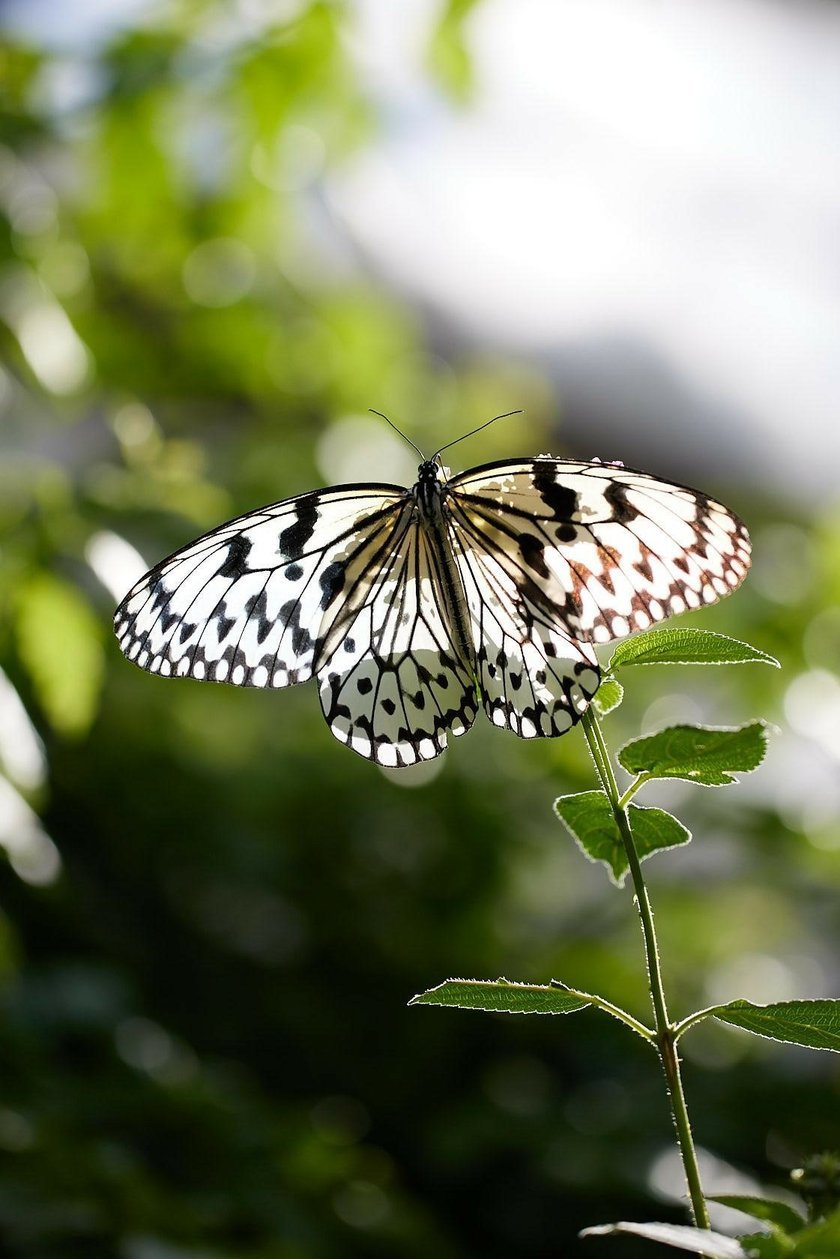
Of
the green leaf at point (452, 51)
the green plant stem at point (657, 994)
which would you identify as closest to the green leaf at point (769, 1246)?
the green plant stem at point (657, 994)

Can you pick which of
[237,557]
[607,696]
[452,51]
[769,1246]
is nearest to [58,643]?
[237,557]

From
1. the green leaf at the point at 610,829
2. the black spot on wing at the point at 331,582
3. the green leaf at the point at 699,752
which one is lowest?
the green leaf at the point at 610,829

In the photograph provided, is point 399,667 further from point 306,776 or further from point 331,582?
point 306,776

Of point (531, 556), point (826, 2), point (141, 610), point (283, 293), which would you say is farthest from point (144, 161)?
point (826, 2)

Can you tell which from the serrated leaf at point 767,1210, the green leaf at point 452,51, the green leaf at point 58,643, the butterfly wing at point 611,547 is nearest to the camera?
the serrated leaf at point 767,1210

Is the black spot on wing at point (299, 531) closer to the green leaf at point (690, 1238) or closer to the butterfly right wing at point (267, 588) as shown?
the butterfly right wing at point (267, 588)

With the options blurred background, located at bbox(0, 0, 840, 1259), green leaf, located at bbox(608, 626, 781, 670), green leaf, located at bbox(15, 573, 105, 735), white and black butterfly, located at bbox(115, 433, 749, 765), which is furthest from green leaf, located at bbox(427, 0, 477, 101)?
green leaf, located at bbox(608, 626, 781, 670)

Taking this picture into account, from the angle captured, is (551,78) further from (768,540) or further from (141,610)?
(141,610)
